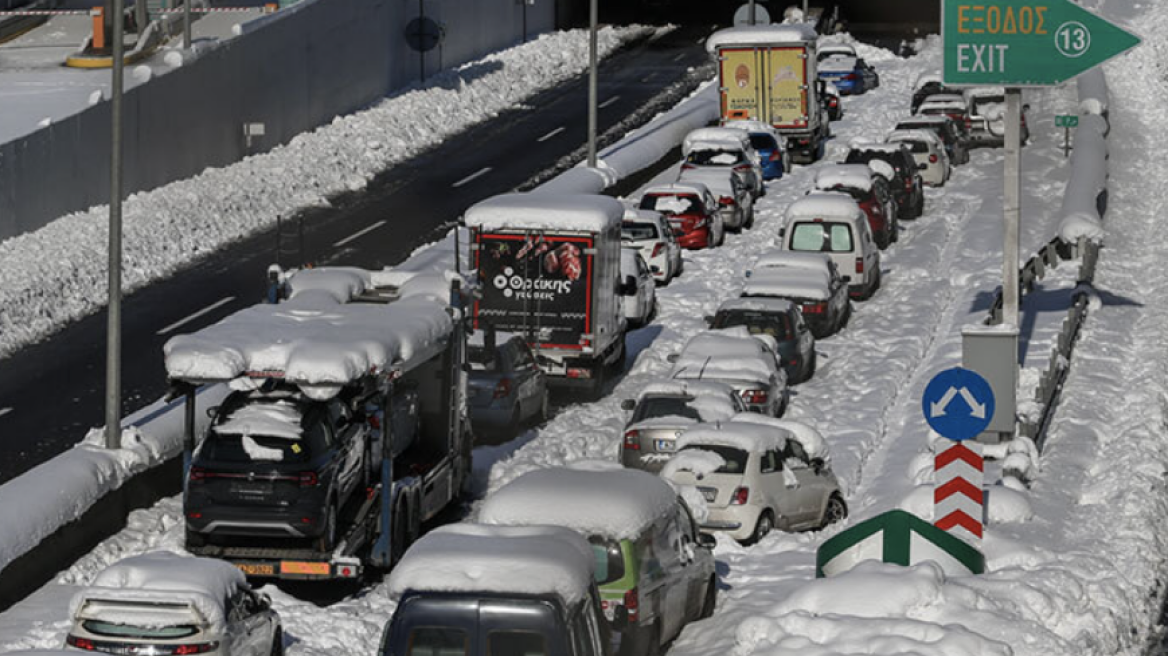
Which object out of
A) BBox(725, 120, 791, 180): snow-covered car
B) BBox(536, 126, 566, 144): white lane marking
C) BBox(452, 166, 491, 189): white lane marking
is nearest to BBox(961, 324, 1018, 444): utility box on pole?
BBox(725, 120, 791, 180): snow-covered car

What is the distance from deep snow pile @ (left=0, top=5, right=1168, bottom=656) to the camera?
1953 cm

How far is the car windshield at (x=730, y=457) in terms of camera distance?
2534 centimetres

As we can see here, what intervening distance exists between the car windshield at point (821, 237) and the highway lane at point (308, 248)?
29.4ft

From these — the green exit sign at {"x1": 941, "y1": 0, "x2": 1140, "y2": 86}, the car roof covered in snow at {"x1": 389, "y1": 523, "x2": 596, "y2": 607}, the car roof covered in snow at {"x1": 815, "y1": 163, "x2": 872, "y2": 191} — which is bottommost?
the car roof covered in snow at {"x1": 815, "y1": 163, "x2": 872, "y2": 191}

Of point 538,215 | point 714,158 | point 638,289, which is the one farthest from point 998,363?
point 714,158

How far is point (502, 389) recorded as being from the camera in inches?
1205

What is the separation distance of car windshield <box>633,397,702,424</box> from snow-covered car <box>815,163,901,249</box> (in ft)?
60.5

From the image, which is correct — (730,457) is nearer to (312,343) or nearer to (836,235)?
(312,343)

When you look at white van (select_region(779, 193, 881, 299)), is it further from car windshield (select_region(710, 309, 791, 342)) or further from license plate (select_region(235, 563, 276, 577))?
license plate (select_region(235, 563, 276, 577))

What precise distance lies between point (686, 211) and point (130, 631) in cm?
2932

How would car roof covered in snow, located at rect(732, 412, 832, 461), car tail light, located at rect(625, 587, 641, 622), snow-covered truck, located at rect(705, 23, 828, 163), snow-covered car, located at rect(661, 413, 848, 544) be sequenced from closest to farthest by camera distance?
car tail light, located at rect(625, 587, 641, 622) → snow-covered car, located at rect(661, 413, 848, 544) → car roof covered in snow, located at rect(732, 412, 832, 461) → snow-covered truck, located at rect(705, 23, 828, 163)

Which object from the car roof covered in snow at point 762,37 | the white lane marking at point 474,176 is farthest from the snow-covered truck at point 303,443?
the car roof covered in snow at point 762,37

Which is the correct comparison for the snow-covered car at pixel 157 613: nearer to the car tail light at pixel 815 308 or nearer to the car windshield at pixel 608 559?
the car windshield at pixel 608 559

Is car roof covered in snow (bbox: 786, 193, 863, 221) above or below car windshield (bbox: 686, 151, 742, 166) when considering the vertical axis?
above
